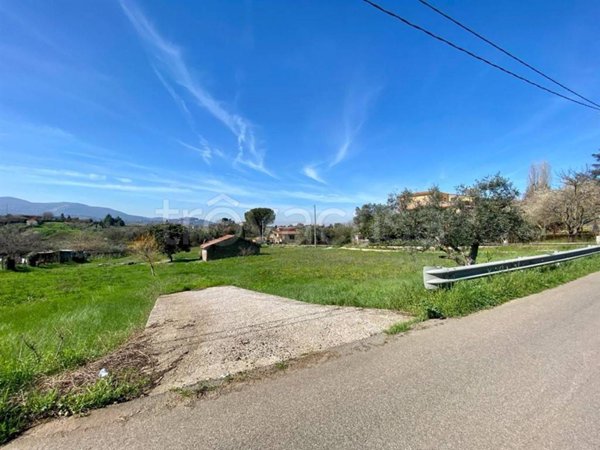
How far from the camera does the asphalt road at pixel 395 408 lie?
8.20 ft

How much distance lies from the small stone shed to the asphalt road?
51.4 m

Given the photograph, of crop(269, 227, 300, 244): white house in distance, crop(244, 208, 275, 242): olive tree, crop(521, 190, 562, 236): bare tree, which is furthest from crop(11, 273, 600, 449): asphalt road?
crop(269, 227, 300, 244): white house in distance

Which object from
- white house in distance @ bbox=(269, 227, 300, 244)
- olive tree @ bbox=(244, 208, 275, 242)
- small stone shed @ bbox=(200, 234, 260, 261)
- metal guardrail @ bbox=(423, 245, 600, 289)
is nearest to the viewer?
metal guardrail @ bbox=(423, 245, 600, 289)

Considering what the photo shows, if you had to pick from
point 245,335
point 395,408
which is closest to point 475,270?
point 245,335

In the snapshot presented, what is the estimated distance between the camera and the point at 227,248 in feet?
187

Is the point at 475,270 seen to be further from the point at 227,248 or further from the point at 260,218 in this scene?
the point at 260,218

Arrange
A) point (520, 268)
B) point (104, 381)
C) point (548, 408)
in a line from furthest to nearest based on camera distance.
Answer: point (520, 268) → point (104, 381) → point (548, 408)

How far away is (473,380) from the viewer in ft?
11.3

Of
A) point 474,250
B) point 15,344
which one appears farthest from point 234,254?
point 15,344

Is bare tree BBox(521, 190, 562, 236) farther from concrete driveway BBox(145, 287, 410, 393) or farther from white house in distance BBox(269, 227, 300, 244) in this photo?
white house in distance BBox(269, 227, 300, 244)

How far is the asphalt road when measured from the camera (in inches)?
98.4

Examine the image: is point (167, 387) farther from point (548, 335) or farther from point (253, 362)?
point (548, 335)

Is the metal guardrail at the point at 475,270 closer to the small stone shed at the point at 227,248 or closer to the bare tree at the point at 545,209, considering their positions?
the bare tree at the point at 545,209

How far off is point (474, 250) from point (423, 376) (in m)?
10.6
